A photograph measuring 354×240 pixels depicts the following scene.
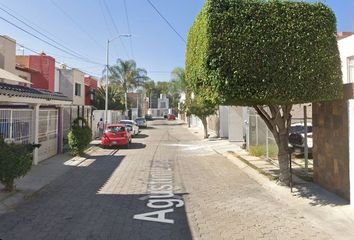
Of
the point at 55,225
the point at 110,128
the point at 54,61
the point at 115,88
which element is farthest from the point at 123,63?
the point at 55,225

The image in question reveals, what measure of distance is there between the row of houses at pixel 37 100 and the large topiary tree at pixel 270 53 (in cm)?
628

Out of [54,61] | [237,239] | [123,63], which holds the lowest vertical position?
[237,239]

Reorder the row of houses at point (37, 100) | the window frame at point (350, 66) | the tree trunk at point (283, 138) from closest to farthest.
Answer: the tree trunk at point (283, 138), the window frame at point (350, 66), the row of houses at point (37, 100)

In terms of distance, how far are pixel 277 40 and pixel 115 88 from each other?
49660mm

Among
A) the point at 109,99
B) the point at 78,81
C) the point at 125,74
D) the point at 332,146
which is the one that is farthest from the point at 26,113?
the point at 125,74

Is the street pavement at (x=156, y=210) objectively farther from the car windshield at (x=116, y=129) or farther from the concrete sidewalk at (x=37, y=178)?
the car windshield at (x=116, y=129)

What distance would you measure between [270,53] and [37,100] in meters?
9.70

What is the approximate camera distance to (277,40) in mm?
8688

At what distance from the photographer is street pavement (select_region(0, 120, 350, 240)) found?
22.5ft

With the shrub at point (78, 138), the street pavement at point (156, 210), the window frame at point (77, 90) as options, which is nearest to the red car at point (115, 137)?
the shrub at point (78, 138)

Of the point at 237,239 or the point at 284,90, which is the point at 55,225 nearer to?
the point at 237,239

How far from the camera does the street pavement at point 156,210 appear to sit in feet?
22.5

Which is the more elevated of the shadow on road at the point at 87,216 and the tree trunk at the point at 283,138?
the tree trunk at the point at 283,138

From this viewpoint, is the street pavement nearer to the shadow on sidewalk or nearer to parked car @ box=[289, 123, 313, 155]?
the shadow on sidewalk
